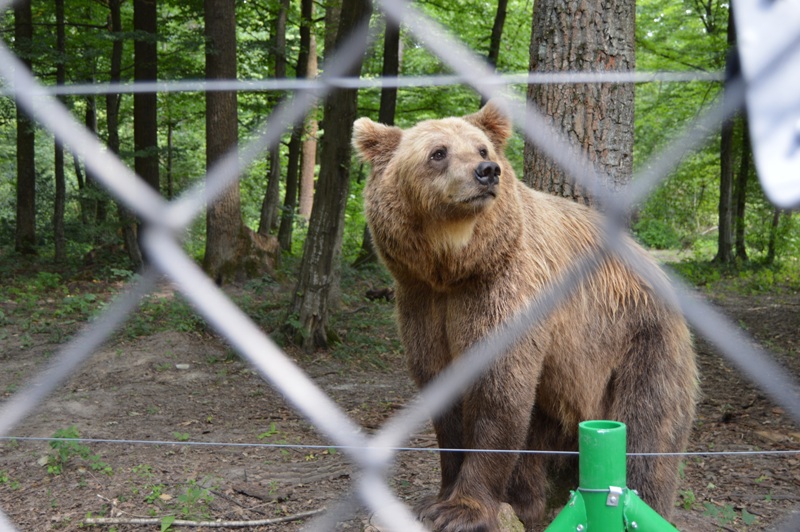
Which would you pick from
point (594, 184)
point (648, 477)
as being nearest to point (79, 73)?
point (594, 184)

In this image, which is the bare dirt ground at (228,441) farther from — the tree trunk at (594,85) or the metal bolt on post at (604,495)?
the tree trunk at (594,85)

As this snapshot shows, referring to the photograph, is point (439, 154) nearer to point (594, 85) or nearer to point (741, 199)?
point (594, 85)

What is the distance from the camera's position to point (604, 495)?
4.39 ft

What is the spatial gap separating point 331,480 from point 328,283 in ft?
12.3

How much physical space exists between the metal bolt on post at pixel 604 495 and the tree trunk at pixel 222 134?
29.9 feet

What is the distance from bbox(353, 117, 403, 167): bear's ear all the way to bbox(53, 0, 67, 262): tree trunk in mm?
7673

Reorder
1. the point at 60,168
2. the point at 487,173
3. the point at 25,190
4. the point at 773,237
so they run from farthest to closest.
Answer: the point at 25,190, the point at 773,237, the point at 60,168, the point at 487,173

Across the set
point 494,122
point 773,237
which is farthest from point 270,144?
point 773,237

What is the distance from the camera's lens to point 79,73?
11438mm

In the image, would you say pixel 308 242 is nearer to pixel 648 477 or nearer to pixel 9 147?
pixel 648 477

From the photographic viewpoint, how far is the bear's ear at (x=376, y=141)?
9.96ft

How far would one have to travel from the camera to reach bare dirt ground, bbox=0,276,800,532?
388 centimetres

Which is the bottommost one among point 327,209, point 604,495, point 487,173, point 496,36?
point 604,495

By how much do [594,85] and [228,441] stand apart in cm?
345
